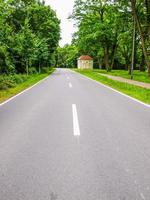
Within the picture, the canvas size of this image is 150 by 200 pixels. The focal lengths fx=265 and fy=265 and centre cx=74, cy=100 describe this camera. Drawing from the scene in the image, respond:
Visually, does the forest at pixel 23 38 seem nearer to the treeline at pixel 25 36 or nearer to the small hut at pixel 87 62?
the treeline at pixel 25 36

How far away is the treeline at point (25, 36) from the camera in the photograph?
23.5 meters

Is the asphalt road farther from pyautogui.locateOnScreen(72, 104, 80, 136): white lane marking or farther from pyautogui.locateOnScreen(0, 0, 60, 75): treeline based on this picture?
pyautogui.locateOnScreen(0, 0, 60, 75): treeline

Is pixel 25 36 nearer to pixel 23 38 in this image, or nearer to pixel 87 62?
pixel 23 38

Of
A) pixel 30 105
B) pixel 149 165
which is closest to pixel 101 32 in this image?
pixel 30 105

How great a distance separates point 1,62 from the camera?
859 inches

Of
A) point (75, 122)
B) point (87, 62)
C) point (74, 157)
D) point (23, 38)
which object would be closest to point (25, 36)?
point (23, 38)

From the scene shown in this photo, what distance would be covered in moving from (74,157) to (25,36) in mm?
27338

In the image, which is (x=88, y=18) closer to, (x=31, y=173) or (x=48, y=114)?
(x=48, y=114)

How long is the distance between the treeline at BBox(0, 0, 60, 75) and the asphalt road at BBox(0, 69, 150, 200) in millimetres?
12279

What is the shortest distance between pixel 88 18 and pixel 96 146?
157 ft

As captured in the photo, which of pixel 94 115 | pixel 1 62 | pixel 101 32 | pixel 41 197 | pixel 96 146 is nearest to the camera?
pixel 41 197

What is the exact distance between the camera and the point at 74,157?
502cm

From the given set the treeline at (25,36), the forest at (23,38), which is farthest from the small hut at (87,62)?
the treeline at (25,36)

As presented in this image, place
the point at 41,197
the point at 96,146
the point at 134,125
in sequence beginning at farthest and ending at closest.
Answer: the point at 134,125
the point at 96,146
the point at 41,197
